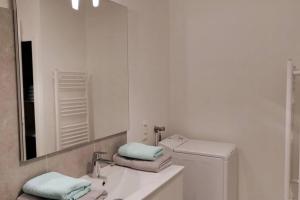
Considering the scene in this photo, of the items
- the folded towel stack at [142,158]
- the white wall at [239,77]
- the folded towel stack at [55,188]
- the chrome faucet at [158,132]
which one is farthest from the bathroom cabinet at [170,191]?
the white wall at [239,77]

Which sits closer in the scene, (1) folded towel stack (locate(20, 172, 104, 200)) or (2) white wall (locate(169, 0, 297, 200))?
(1) folded towel stack (locate(20, 172, 104, 200))

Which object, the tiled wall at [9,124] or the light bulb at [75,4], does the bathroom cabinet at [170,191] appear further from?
the light bulb at [75,4]

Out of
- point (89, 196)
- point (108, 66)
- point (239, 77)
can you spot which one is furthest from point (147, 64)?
point (89, 196)

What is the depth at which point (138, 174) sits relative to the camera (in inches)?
71.6

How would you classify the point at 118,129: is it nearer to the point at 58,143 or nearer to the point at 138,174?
the point at 138,174

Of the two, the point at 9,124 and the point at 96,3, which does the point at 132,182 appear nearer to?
the point at 9,124

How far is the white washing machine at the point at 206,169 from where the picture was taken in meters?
2.26

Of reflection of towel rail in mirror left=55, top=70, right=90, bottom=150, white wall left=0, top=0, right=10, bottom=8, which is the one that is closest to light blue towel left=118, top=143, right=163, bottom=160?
reflection of towel rail in mirror left=55, top=70, right=90, bottom=150

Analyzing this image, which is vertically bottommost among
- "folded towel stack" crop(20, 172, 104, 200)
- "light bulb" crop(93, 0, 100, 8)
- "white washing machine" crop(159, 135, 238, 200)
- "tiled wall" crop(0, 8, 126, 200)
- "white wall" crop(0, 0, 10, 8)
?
"white washing machine" crop(159, 135, 238, 200)

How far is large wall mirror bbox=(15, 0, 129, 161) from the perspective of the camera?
1.41m

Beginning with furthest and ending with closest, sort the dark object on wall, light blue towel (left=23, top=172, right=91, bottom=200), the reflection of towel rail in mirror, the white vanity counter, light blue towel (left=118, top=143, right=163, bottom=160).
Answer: light blue towel (left=118, top=143, right=163, bottom=160) < the reflection of towel rail in mirror < the white vanity counter < the dark object on wall < light blue towel (left=23, top=172, right=91, bottom=200)

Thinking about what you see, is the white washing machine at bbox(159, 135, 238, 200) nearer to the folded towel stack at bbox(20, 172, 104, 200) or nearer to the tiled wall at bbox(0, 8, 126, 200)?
the folded towel stack at bbox(20, 172, 104, 200)

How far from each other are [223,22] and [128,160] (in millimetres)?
1586

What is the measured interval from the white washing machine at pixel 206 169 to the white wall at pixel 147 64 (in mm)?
325
